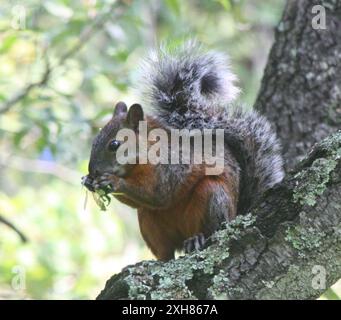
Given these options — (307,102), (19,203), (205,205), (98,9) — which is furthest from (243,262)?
(19,203)

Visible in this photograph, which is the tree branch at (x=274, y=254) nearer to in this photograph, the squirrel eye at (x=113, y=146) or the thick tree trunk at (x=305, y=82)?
the squirrel eye at (x=113, y=146)

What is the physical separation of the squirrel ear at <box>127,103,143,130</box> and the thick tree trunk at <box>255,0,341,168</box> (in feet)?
2.20

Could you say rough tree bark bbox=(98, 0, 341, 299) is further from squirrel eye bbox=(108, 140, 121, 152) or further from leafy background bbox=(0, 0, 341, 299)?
squirrel eye bbox=(108, 140, 121, 152)

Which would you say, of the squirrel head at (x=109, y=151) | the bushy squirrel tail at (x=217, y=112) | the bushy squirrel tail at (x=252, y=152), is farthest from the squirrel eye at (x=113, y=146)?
the bushy squirrel tail at (x=252, y=152)

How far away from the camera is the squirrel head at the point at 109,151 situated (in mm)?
2850

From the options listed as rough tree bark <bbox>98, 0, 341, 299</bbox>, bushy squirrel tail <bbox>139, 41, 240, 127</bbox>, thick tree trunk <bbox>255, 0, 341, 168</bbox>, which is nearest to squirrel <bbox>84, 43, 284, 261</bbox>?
bushy squirrel tail <bbox>139, 41, 240, 127</bbox>

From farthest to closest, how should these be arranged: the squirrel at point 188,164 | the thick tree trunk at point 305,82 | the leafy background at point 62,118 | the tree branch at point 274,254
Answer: the leafy background at point 62,118
the thick tree trunk at point 305,82
the squirrel at point 188,164
the tree branch at point 274,254

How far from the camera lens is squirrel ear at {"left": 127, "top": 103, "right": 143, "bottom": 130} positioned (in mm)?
3029

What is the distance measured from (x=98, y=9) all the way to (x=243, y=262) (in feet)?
7.26

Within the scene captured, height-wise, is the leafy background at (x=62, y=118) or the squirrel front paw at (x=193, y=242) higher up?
the leafy background at (x=62, y=118)

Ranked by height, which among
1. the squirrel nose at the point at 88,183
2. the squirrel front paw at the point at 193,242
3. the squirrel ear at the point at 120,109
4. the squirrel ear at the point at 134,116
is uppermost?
the squirrel ear at the point at 120,109

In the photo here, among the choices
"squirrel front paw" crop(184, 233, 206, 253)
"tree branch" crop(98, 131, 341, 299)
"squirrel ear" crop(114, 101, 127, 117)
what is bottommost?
"tree branch" crop(98, 131, 341, 299)

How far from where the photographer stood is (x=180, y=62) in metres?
3.12
